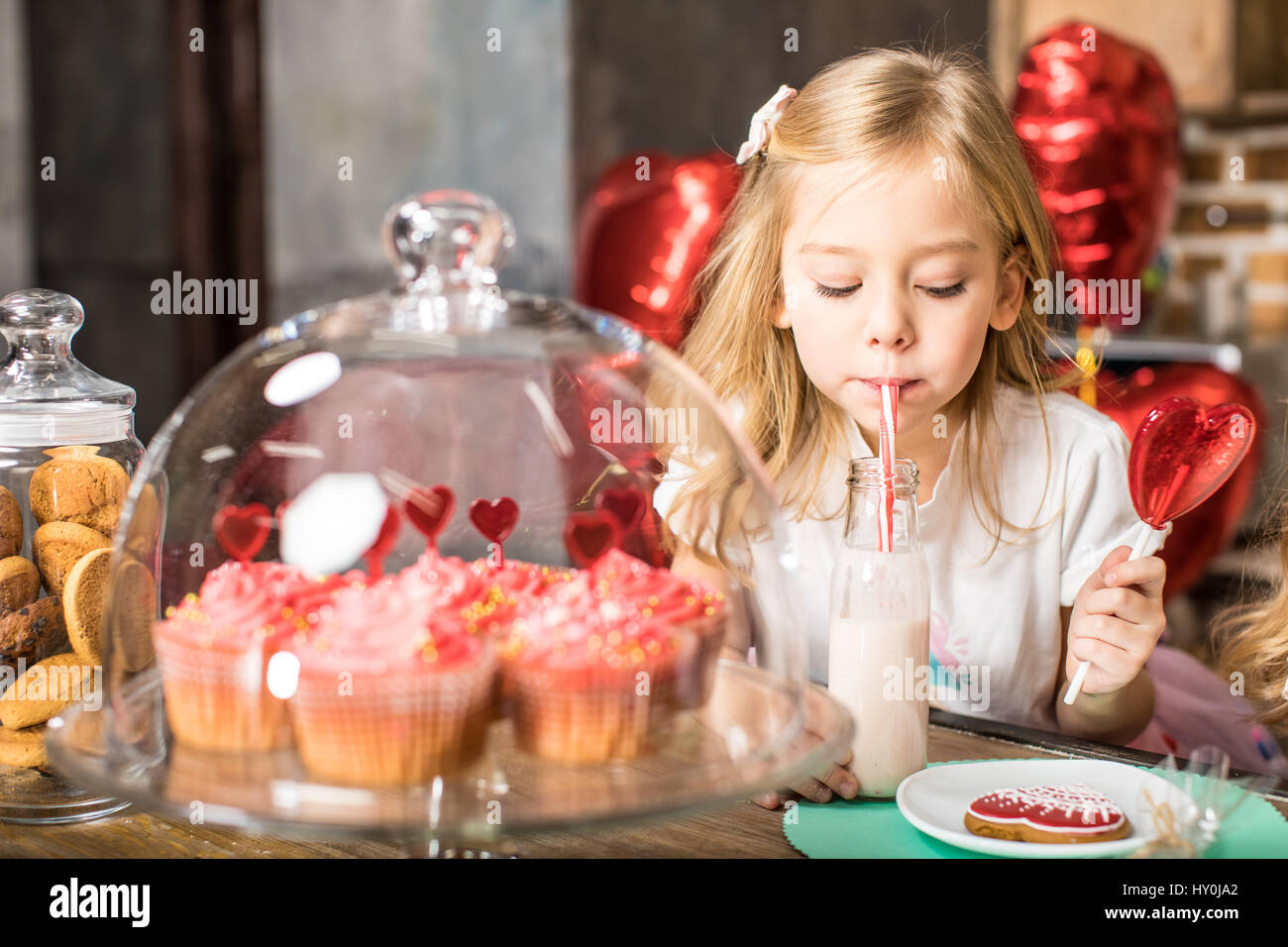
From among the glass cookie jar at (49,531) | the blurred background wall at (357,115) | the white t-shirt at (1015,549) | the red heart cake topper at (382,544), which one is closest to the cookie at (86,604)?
the glass cookie jar at (49,531)

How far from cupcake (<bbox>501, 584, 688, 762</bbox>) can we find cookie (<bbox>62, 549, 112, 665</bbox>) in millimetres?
378

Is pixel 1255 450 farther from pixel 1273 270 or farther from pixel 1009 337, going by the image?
pixel 1273 270

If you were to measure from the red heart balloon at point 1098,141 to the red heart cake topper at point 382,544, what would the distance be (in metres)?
1.71

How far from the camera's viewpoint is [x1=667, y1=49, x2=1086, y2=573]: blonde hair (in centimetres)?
129

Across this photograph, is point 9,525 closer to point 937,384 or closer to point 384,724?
point 384,724

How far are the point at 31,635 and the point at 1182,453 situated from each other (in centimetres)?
92

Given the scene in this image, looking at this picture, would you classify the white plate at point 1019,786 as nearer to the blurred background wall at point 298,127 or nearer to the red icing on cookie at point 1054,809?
the red icing on cookie at point 1054,809

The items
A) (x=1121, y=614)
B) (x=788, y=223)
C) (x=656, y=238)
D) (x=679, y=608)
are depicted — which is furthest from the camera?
(x=656, y=238)

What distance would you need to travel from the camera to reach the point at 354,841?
91 cm

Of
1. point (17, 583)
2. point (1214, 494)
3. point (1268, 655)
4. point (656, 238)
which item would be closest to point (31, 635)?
point (17, 583)

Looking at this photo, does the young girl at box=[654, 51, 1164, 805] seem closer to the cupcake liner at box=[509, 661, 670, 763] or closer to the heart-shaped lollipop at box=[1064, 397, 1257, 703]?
the heart-shaped lollipop at box=[1064, 397, 1257, 703]

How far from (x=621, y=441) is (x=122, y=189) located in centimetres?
311

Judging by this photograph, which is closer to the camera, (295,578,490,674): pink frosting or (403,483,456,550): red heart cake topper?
(295,578,490,674): pink frosting

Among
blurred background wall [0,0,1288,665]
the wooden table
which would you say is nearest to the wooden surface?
the wooden table
